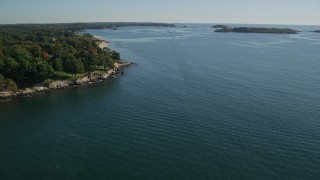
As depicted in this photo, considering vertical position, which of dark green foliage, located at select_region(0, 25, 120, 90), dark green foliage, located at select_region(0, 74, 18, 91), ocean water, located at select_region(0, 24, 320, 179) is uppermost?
dark green foliage, located at select_region(0, 25, 120, 90)

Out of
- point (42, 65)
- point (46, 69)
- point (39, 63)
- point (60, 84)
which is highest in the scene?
point (39, 63)

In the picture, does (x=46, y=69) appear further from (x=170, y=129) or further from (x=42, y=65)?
(x=170, y=129)

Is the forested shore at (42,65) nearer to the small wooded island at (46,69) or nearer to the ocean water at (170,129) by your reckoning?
the small wooded island at (46,69)

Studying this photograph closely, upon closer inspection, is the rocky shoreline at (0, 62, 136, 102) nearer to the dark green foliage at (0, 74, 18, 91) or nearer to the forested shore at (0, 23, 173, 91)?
the dark green foliage at (0, 74, 18, 91)

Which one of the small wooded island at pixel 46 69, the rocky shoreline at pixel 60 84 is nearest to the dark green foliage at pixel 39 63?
the small wooded island at pixel 46 69

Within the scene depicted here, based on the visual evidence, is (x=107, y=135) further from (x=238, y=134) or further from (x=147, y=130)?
(x=238, y=134)

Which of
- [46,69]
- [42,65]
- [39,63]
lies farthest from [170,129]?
[39,63]

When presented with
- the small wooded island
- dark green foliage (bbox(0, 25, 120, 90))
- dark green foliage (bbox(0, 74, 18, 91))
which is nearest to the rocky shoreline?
the small wooded island

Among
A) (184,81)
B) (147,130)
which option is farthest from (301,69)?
(147,130)

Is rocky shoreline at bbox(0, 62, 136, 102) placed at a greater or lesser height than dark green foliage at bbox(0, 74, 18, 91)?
lesser
